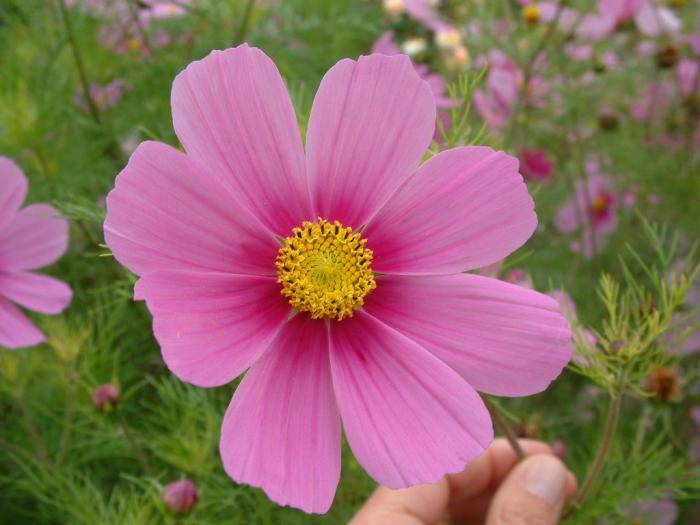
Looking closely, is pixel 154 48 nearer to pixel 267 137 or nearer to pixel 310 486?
pixel 267 137

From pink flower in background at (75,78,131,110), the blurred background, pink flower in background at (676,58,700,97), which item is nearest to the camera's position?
the blurred background

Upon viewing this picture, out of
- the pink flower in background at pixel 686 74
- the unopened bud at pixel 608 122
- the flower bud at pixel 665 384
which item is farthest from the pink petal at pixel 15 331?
the pink flower in background at pixel 686 74

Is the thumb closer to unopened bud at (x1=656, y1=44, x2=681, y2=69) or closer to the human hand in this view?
the human hand

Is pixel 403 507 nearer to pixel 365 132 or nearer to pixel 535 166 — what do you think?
pixel 365 132

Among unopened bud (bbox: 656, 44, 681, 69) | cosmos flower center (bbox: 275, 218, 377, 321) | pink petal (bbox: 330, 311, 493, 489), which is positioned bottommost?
unopened bud (bbox: 656, 44, 681, 69)

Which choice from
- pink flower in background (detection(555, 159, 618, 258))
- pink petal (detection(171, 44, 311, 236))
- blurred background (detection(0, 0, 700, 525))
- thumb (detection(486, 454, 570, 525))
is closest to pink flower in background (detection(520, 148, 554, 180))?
blurred background (detection(0, 0, 700, 525))

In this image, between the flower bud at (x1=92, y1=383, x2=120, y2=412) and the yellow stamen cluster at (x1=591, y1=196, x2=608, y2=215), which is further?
the yellow stamen cluster at (x1=591, y1=196, x2=608, y2=215)

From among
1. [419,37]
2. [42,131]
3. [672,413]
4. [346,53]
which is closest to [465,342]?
[42,131]
